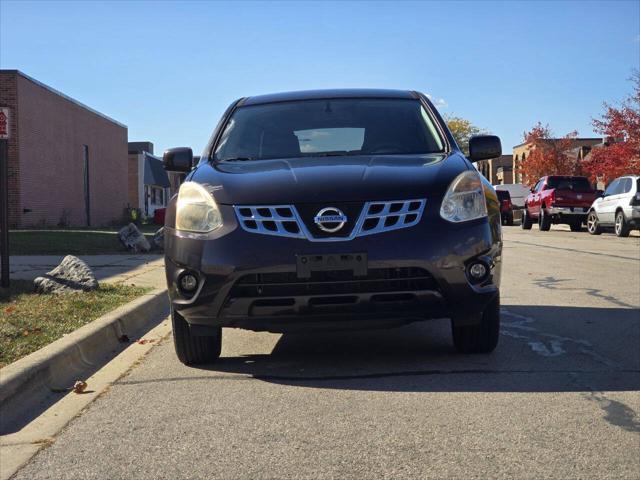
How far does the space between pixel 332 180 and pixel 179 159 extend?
1848mm

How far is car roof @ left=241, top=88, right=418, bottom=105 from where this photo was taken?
646 cm

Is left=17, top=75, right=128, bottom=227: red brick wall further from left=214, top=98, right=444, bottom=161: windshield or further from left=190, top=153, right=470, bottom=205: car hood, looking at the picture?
left=190, top=153, right=470, bottom=205: car hood

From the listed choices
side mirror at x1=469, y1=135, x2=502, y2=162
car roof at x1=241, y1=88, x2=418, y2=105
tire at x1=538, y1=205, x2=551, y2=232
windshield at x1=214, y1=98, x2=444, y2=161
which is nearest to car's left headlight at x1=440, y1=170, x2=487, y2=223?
Answer: windshield at x1=214, y1=98, x2=444, y2=161

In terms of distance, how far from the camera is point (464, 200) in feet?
15.8

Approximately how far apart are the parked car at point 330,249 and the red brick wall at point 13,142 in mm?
21377

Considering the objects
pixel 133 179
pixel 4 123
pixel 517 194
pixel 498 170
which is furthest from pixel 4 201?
pixel 498 170

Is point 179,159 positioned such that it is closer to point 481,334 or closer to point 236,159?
point 236,159

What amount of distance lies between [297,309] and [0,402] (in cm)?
165

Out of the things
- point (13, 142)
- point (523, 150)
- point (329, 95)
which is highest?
point (523, 150)

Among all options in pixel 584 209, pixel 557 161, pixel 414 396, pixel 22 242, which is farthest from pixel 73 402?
pixel 557 161

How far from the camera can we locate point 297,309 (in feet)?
15.0

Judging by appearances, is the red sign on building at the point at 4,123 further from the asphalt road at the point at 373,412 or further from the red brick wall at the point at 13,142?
the red brick wall at the point at 13,142

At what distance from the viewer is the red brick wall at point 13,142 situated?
24.5 metres

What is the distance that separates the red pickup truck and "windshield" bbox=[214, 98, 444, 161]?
22.2m
